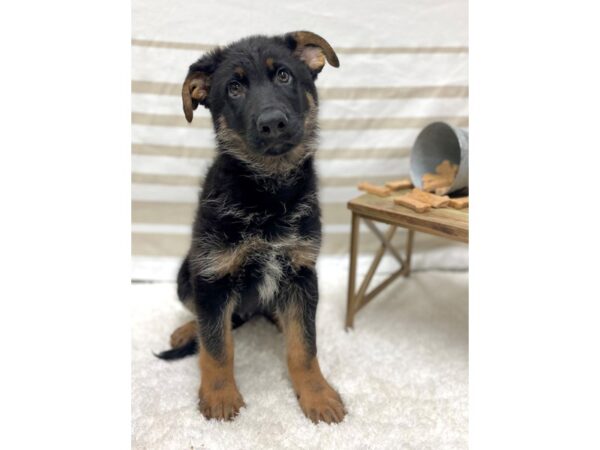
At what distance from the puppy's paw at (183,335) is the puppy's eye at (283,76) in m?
1.41

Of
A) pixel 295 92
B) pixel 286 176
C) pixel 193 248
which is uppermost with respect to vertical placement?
pixel 295 92

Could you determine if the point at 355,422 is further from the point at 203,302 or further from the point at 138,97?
the point at 138,97

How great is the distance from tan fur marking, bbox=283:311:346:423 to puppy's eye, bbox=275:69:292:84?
1042 millimetres

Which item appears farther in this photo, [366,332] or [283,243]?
[366,332]

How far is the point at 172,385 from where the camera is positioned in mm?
2441

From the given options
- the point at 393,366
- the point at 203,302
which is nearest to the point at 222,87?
the point at 203,302

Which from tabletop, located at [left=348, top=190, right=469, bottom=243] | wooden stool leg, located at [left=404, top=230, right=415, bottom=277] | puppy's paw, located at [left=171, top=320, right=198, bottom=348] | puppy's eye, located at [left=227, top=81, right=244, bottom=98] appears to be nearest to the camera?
puppy's eye, located at [left=227, top=81, right=244, bottom=98]

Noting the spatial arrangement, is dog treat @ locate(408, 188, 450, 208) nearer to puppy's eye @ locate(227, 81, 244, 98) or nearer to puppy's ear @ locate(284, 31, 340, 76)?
puppy's ear @ locate(284, 31, 340, 76)

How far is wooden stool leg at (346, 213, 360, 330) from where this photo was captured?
2.90 m

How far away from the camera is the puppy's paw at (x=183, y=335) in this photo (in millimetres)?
2758

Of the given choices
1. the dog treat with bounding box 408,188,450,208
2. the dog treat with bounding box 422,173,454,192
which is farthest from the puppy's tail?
the dog treat with bounding box 422,173,454,192

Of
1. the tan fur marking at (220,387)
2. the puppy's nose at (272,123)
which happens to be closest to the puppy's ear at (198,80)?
the puppy's nose at (272,123)

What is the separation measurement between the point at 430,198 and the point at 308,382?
3.86 feet

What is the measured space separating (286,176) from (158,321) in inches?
55.4
